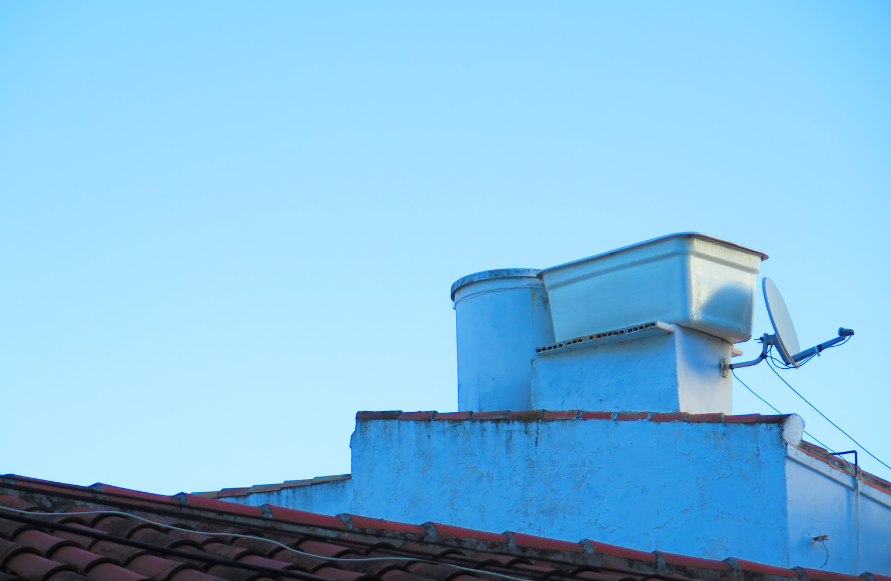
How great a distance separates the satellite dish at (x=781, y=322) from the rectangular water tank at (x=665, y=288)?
357 millimetres

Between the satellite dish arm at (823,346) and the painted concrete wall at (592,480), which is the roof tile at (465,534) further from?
the satellite dish arm at (823,346)

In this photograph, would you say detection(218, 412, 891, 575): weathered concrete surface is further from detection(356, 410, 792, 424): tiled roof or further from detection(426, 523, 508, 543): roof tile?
detection(426, 523, 508, 543): roof tile

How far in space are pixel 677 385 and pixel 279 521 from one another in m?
5.38

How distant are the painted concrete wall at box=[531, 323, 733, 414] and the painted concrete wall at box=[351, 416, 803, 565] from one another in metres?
0.77

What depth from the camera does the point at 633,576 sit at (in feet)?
18.6

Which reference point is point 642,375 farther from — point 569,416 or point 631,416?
point 569,416

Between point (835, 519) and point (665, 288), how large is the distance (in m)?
2.84

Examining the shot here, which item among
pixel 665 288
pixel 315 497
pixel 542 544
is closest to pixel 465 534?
pixel 542 544

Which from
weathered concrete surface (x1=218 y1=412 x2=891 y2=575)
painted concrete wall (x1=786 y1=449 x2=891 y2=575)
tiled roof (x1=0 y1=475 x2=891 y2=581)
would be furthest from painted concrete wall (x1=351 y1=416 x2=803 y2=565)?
tiled roof (x1=0 y1=475 x2=891 y2=581)

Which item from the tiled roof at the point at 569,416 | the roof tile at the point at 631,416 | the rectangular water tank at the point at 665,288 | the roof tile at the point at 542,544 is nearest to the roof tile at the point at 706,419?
the tiled roof at the point at 569,416

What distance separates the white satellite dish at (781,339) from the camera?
1058 cm

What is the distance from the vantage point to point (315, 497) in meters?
11.8

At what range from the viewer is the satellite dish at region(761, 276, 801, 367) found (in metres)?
10.5

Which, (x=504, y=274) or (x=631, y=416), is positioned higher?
(x=504, y=274)
